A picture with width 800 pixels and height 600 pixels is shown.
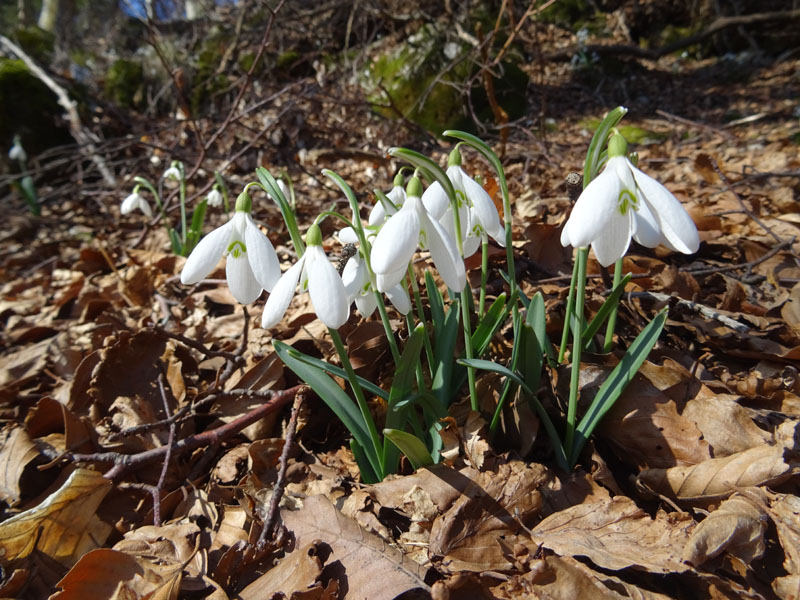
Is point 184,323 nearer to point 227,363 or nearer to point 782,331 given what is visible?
point 227,363

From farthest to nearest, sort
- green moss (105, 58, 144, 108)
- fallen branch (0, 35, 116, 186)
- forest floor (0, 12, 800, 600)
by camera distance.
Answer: green moss (105, 58, 144, 108) < fallen branch (0, 35, 116, 186) < forest floor (0, 12, 800, 600)

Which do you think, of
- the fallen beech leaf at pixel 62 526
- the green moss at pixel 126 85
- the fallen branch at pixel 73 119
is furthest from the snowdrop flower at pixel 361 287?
the green moss at pixel 126 85

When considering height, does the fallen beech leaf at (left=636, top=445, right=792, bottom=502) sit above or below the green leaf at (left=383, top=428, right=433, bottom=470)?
below

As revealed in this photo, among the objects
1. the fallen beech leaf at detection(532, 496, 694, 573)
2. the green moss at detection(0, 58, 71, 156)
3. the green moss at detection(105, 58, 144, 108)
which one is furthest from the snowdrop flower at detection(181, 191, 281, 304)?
the green moss at detection(105, 58, 144, 108)

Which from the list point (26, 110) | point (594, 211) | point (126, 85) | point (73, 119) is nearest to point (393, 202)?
point (594, 211)

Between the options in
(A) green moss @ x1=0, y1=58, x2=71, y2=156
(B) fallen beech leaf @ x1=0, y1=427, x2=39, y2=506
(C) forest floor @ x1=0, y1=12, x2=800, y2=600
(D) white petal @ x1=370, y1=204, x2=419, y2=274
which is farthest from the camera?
(A) green moss @ x1=0, y1=58, x2=71, y2=156

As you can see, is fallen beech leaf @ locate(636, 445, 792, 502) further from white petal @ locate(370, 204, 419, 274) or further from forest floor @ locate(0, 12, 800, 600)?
white petal @ locate(370, 204, 419, 274)
